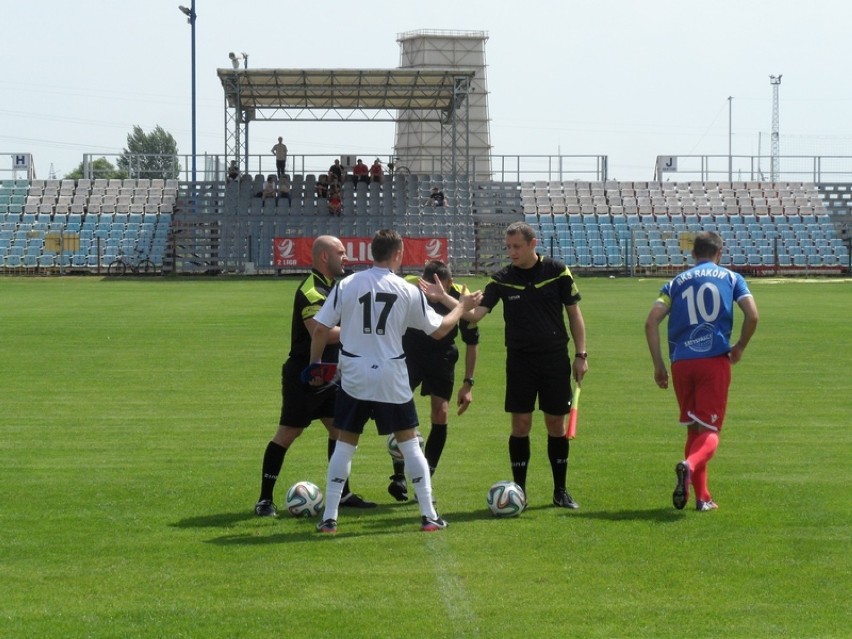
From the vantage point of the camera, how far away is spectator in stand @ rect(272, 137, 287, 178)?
2067 inches

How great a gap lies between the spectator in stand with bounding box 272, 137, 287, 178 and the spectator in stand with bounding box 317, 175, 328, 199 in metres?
1.76

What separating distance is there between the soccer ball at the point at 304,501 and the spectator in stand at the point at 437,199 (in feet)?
143

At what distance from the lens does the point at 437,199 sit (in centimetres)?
5234

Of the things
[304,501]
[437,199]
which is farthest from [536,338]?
[437,199]

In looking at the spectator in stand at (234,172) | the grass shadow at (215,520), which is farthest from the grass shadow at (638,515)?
the spectator in stand at (234,172)

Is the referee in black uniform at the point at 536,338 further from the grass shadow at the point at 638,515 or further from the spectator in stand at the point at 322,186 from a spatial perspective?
the spectator in stand at the point at 322,186

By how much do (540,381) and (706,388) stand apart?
1.17 m

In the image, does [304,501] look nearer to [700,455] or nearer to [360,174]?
[700,455]

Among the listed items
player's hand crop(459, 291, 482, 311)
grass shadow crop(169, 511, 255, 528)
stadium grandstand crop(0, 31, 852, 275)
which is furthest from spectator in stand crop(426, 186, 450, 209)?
grass shadow crop(169, 511, 255, 528)

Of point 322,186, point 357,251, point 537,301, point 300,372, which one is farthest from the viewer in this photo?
point 322,186

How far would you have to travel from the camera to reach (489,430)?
505 inches

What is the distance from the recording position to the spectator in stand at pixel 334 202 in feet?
168

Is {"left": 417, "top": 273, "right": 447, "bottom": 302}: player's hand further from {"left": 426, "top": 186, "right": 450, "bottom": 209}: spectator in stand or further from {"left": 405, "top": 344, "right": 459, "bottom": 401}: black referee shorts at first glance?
{"left": 426, "top": 186, "right": 450, "bottom": 209}: spectator in stand

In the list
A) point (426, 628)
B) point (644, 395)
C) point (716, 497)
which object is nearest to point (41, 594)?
point (426, 628)
